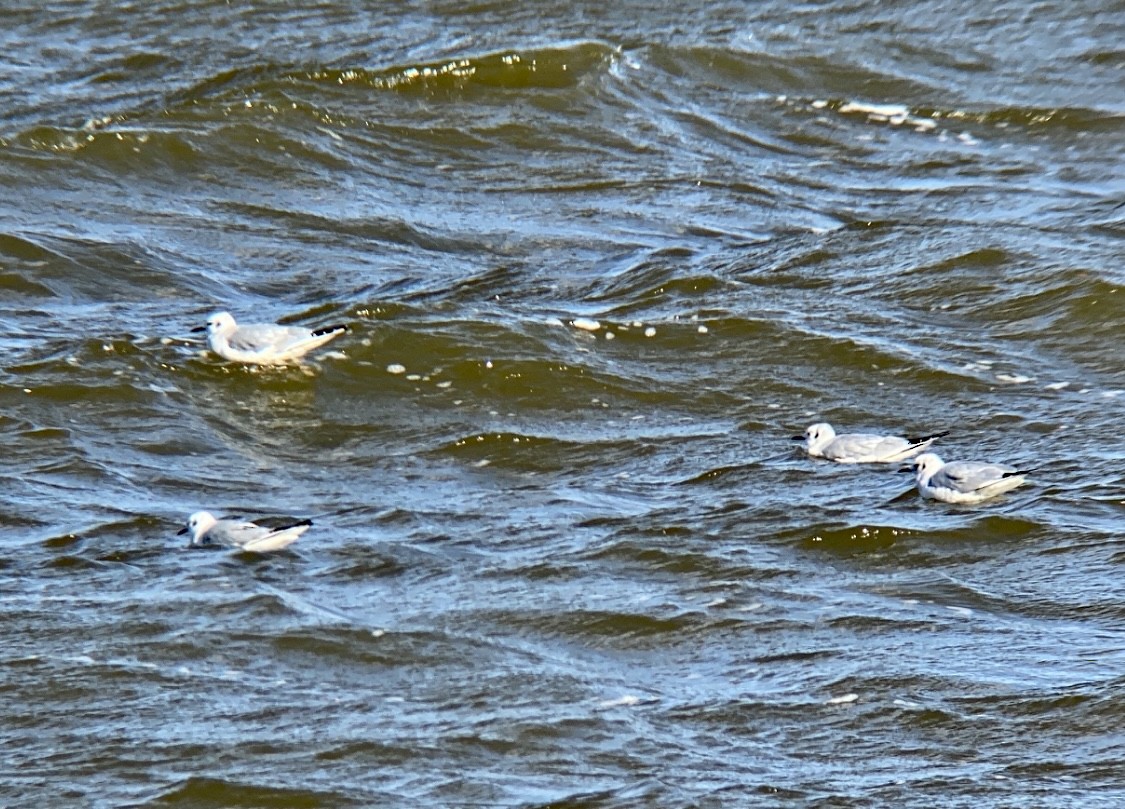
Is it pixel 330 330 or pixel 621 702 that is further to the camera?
pixel 330 330

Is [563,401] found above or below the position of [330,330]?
below

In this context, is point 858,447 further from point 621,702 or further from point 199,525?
point 199,525

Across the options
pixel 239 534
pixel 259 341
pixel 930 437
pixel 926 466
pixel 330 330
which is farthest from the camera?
pixel 330 330

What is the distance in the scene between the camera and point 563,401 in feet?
29.3

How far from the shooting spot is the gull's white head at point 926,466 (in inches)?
299

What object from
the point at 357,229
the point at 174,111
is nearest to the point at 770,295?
the point at 357,229

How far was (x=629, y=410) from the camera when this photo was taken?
28.9ft

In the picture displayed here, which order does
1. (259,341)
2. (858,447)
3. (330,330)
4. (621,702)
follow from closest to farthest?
1. (621,702)
2. (858,447)
3. (259,341)
4. (330,330)

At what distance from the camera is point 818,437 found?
26.3ft

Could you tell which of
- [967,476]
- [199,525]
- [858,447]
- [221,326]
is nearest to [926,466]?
[967,476]

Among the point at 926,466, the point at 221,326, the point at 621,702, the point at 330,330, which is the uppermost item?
the point at 221,326

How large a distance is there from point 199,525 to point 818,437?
2.62 metres

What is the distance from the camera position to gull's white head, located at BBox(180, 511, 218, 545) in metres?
7.10

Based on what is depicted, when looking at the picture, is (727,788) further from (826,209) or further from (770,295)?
(826,209)
